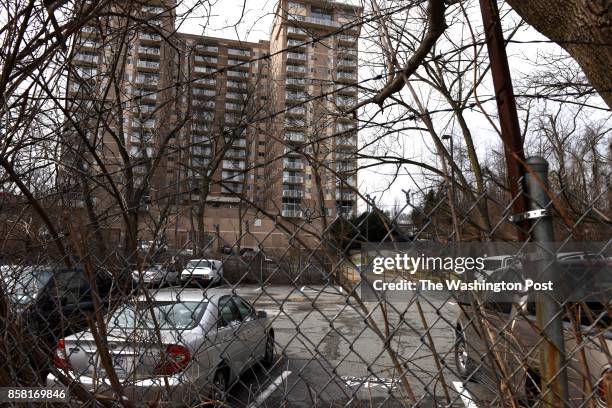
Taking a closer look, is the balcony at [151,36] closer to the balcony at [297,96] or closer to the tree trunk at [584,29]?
the balcony at [297,96]

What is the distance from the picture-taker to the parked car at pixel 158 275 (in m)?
1.50

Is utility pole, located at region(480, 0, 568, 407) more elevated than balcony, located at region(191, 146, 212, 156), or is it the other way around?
balcony, located at region(191, 146, 212, 156)

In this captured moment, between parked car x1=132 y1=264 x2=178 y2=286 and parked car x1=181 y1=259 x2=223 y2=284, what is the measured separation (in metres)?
0.04

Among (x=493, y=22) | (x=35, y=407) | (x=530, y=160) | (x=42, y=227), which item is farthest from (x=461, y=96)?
(x=35, y=407)

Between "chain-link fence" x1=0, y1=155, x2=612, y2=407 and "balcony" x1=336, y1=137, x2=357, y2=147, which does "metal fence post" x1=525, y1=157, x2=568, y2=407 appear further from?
"balcony" x1=336, y1=137, x2=357, y2=147

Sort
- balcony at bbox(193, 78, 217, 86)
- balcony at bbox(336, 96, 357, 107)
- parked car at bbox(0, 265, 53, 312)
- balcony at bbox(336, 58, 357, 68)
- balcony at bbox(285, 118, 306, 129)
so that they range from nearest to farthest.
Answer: parked car at bbox(0, 265, 53, 312) < balcony at bbox(193, 78, 217, 86) < balcony at bbox(336, 58, 357, 68) < balcony at bbox(336, 96, 357, 107) < balcony at bbox(285, 118, 306, 129)

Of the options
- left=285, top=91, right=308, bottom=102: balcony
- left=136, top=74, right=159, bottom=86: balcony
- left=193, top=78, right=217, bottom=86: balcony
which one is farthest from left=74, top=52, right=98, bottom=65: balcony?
left=285, top=91, right=308, bottom=102: balcony

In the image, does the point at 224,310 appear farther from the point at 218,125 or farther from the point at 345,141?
the point at 345,141

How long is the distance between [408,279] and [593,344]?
0.58m

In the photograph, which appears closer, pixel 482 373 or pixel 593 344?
pixel 593 344

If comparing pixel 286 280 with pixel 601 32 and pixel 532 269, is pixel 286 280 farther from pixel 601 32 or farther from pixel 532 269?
pixel 601 32

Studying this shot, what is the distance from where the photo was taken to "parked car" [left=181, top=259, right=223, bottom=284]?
147cm

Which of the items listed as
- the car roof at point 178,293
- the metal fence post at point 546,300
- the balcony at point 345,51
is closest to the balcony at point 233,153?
the balcony at point 345,51

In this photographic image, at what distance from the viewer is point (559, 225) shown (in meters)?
1.31
